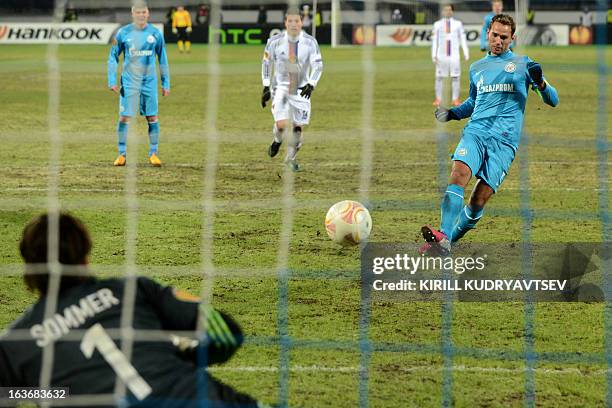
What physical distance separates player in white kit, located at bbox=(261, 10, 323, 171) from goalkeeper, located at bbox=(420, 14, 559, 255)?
4632mm

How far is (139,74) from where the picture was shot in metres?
12.7

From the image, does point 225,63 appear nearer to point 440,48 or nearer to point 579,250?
point 440,48

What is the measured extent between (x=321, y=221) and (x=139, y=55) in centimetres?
426

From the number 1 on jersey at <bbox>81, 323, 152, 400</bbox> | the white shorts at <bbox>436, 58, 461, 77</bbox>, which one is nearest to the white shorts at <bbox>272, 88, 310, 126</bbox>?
the white shorts at <bbox>436, 58, 461, 77</bbox>

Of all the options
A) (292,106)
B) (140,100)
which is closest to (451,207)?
(292,106)

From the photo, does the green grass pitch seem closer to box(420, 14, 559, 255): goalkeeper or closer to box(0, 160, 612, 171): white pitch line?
box(0, 160, 612, 171): white pitch line

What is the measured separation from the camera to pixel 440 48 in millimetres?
19859

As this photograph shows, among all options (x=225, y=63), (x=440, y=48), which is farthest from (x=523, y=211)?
(x=225, y=63)

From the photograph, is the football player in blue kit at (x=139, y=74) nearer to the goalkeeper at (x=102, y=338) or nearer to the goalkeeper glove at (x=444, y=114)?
the goalkeeper glove at (x=444, y=114)

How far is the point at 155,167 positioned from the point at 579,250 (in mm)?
5740

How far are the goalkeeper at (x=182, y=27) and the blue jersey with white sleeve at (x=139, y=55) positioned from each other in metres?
21.8

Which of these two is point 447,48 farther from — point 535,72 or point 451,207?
point 451,207

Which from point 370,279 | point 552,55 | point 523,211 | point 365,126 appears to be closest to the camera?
point 370,279

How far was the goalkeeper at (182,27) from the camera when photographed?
34.9 metres
